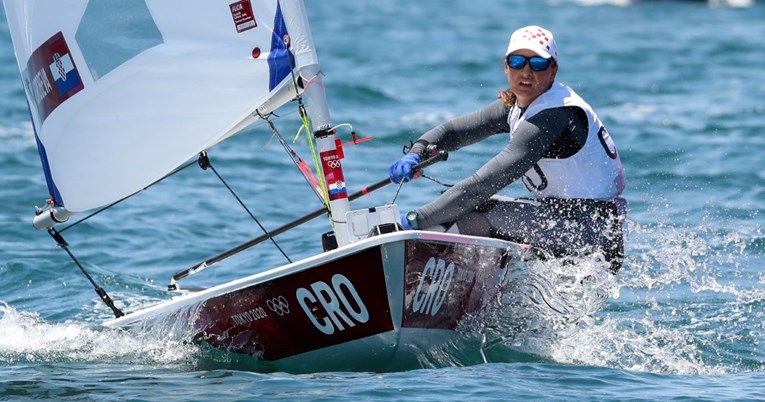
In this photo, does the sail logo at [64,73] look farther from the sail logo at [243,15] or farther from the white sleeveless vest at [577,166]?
the white sleeveless vest at [577,166]

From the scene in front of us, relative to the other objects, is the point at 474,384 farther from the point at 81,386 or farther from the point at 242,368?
the point at 81,386

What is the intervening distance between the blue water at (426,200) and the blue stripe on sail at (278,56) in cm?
54

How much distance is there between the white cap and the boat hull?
0.82m

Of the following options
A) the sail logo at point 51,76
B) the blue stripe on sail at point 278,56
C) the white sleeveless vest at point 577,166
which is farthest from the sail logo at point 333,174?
the sail logo at point 51,76

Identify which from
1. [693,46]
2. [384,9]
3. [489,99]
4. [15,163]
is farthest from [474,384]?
[384,9]

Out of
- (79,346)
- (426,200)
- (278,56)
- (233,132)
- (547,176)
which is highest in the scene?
(278,56)

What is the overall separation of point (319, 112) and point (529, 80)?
89cm

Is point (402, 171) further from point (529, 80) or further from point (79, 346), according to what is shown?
point (79, 346)

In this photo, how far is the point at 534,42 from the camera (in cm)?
496

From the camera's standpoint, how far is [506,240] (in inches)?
196

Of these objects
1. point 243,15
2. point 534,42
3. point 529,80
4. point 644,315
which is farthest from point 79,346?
point 644,315

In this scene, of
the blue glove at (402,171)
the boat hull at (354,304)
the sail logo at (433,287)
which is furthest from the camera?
the blue glove at (402,171)

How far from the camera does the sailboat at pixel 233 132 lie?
15.0 ft

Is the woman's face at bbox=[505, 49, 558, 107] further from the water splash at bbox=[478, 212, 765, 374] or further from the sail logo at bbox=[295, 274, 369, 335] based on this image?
the sail logo at bbox=[295, 274, 369, 335]
